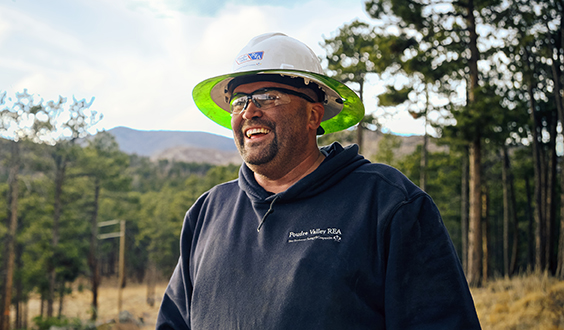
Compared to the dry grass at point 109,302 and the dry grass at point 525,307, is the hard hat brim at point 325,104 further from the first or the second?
the dry grass at point 109,302

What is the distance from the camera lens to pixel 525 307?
8.32 m

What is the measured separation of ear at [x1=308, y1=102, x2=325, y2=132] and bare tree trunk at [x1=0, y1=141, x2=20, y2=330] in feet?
93.1

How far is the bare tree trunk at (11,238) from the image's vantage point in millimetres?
24922

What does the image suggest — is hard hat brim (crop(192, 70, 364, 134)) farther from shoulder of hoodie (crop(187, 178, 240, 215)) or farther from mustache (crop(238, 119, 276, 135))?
shoulder of hoodie (crop(187, 178, 240, 215))

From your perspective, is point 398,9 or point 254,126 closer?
point 254,126

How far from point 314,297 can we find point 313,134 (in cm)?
89

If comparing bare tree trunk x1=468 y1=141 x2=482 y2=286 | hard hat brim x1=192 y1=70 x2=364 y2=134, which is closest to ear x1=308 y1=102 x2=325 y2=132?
hard hat brim x1=192 y1=70 x2=364 y2=134

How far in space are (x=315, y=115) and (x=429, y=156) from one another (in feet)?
115

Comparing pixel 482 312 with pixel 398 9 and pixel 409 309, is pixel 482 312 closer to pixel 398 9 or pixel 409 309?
pixel 409 309

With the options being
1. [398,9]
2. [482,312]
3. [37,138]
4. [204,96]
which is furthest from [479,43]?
[37,138]

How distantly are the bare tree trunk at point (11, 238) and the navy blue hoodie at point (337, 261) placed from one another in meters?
28.2

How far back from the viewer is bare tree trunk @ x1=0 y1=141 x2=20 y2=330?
24922 millimetres

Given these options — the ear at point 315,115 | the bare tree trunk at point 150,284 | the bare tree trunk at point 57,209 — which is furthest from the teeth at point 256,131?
the bare tree trunk at point 150,284

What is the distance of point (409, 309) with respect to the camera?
1.55 m
